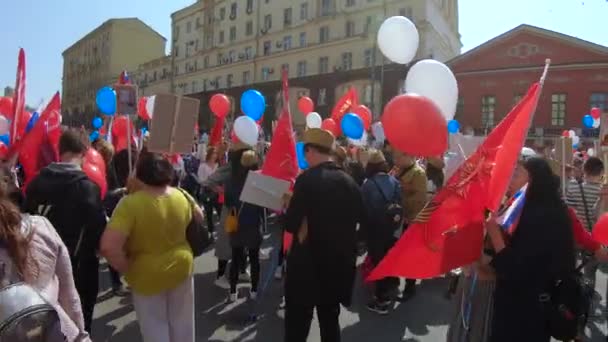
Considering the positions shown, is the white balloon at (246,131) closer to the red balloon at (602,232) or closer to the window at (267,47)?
the red balloon at (602,232)

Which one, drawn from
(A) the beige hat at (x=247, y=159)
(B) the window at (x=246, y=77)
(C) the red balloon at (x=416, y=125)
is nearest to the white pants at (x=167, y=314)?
(C) the red balloon at (x=416, y=125)

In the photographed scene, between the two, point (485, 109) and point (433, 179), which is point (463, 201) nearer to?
point (433, 179)

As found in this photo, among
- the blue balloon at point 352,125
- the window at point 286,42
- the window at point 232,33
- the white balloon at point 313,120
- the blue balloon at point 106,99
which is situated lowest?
the blue balloon at point 352,125

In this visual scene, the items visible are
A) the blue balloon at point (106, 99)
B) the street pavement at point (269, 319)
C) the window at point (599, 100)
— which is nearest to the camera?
the street pavement at point (269, 319)

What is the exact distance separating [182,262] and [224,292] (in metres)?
2.86

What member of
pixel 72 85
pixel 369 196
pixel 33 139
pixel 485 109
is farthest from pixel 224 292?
pixel 72 85

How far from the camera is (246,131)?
616 cm

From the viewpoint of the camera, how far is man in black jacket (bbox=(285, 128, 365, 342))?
3.41 metres

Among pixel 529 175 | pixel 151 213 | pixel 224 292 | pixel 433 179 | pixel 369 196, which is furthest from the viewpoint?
pixel 433 179

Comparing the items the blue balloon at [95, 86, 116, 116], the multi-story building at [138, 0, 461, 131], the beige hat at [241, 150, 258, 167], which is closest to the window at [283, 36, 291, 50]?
the multi-story building at [138, 0, 461, 131]

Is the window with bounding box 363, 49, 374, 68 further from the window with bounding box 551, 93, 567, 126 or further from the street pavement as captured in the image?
the street pavement

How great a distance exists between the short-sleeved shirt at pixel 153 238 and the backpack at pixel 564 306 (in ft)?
7.40

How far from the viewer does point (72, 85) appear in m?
91.8

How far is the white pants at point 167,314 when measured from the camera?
3205 mm
